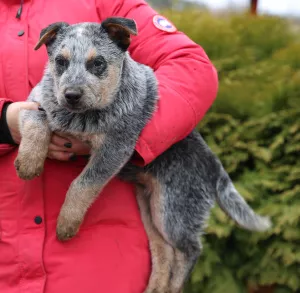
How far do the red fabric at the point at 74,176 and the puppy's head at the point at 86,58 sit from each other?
141 millimetres

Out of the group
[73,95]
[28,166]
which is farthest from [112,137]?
[28,166]

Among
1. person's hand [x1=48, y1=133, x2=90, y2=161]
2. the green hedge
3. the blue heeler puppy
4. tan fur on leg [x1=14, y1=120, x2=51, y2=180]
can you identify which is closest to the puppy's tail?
the blue heeler puppy

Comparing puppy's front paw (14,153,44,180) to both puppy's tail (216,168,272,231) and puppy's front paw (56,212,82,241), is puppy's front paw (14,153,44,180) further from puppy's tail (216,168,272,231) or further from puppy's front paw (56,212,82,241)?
puppy's tail (216,168,272,231)

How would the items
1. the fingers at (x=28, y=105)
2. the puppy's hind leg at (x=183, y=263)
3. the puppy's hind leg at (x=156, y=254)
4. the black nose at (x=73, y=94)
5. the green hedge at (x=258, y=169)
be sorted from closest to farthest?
the black nose at (x=73, y=94) < the fingers at (x=28, y=105) < the puppy's hind leg at (x=156, y=254) < the puppy's hind leg at (x=183, y=263) < the green hedge at (x=258, y=169)

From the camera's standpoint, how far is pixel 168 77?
2.88 metres

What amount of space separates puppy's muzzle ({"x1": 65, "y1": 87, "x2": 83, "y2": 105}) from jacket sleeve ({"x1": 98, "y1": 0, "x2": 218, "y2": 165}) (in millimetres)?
356

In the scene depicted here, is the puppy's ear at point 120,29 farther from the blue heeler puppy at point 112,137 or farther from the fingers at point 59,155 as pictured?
the fingers at point 59,155

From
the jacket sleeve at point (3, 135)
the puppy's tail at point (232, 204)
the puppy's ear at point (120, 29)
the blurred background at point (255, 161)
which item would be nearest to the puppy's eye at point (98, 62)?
the puppy's ear at point (120, 29)

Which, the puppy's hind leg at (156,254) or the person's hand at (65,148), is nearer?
the person's hand at (65,148)

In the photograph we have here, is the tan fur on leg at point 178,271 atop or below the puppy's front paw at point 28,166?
below

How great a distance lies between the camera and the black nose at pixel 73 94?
2.62 meters

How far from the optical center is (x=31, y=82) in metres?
2.85

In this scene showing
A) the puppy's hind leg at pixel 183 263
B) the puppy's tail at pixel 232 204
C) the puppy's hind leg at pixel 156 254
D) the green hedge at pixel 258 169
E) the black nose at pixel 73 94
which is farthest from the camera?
the green hedge at pixel 258 169

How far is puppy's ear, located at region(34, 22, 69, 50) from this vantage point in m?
2.67
